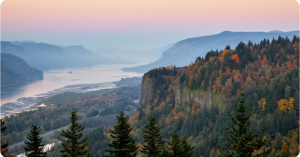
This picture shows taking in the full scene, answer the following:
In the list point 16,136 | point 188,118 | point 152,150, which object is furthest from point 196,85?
point 16,136

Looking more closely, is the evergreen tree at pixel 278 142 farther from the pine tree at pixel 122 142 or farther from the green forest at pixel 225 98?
the pine tree at pixel 122 142

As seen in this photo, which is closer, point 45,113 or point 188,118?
point 188,118

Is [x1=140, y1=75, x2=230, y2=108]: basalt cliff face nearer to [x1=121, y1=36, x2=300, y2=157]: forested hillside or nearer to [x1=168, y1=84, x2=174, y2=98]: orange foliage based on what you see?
[x1=121, y1=36, x2=300, y2=157]: forested hillside

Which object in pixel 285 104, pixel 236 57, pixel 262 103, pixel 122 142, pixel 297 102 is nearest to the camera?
pixel 122 142

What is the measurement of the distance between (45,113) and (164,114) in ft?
290

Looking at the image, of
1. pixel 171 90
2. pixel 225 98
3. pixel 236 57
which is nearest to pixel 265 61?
pixel 236 57

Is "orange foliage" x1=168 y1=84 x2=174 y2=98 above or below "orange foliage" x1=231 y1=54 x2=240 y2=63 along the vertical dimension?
below

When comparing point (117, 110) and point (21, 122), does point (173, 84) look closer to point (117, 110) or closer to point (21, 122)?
point (117, 110)

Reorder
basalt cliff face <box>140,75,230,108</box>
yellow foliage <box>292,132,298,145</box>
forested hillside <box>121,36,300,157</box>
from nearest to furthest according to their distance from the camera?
yellow foliage <box>292,132,298,145</box> < forested hillside <box>121,36,300,157</box> < basalt cliff face <box>140,75,230,108</box>

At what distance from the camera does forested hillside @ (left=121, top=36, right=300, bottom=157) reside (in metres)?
49.5

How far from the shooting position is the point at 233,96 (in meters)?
67.2

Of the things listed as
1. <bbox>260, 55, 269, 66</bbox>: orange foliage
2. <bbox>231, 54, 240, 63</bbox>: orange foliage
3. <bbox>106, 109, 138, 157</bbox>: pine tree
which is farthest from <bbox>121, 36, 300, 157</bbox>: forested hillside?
<bbox>106, 109, 138, 157</bbox>: pine tree

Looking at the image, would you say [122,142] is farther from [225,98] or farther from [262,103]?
[225,98]

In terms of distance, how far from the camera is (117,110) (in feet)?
512
